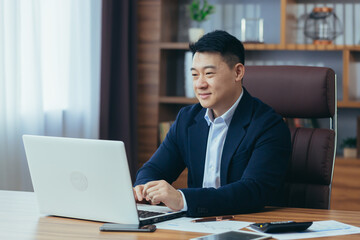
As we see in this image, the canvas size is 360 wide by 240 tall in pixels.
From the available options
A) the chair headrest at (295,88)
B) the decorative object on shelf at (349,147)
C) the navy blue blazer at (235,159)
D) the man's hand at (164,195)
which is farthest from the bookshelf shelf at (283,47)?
the man's hand at (164,195)

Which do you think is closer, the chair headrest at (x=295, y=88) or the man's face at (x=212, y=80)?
the man's face at (x=212, y=80)

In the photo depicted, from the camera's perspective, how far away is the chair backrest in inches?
82.7

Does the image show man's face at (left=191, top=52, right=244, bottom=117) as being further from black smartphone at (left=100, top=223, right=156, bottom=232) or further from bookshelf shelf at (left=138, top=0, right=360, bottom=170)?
bookshelf shelf at (left=138, top=0, right=360, bottom=170)

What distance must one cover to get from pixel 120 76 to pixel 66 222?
2.03 meters

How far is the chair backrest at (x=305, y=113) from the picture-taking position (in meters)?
2.10

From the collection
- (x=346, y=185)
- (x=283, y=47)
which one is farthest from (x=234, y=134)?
(x=283, y=47)

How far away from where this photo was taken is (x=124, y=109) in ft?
11.4

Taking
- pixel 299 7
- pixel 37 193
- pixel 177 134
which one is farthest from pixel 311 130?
pixel 299 7

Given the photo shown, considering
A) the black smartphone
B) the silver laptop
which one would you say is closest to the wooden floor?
the silver laptop

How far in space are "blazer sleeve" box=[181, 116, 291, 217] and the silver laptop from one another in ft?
0.26

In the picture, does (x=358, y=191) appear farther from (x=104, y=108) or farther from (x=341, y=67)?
(x=104, y=108)

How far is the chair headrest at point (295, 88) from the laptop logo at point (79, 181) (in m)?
0.94

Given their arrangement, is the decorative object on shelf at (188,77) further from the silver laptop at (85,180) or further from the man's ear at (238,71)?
the silver laptop at (85,180)

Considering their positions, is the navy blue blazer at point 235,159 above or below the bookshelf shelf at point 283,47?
below
